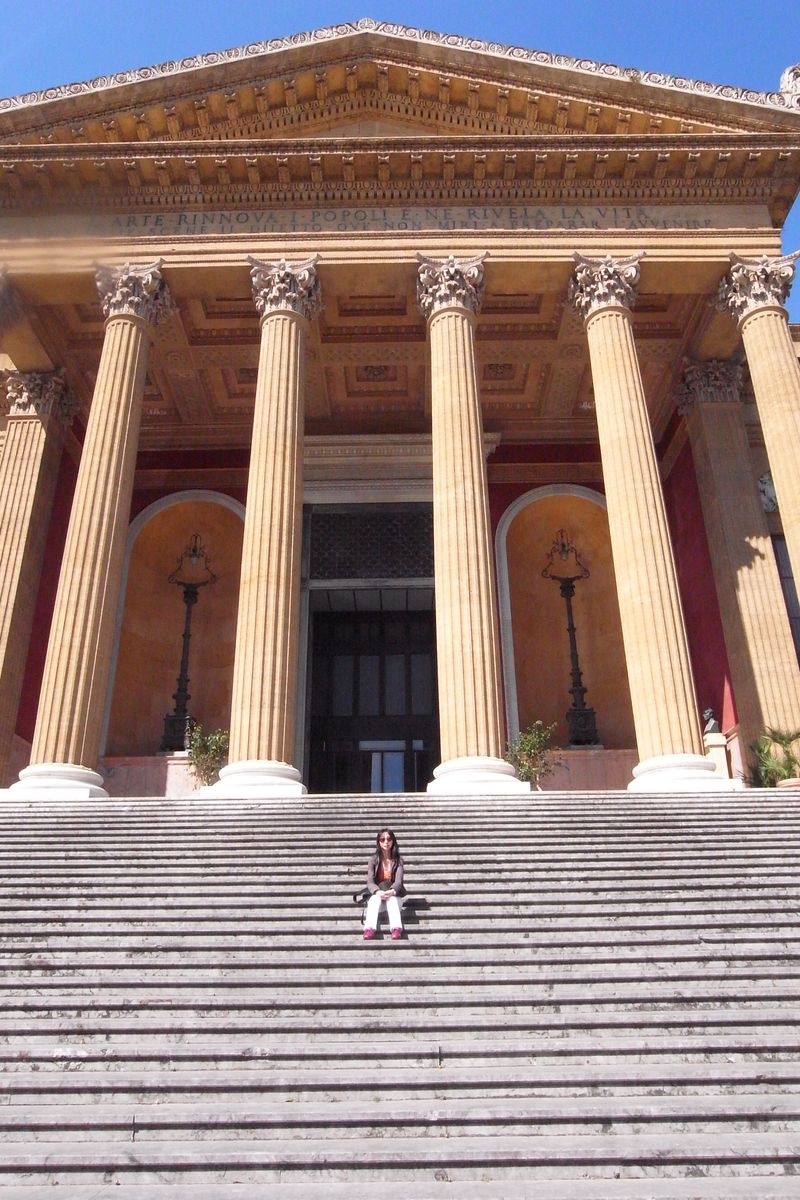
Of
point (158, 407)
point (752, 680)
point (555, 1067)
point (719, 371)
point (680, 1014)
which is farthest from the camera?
point (158, 407)

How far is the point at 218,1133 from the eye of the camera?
570cm

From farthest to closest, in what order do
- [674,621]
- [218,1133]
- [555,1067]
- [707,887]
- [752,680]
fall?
[752,680] < [674,621] < [707,887] < [555,1067] < [218,1133]

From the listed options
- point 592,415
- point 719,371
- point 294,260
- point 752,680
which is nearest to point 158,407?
point 294,260

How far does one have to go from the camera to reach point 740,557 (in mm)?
18484

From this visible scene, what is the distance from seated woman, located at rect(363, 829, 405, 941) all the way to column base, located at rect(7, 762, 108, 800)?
6.54m

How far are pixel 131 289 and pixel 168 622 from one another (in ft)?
29.8

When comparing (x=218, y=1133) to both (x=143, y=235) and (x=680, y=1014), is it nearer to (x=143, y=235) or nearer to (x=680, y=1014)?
(x=680, y=1014)

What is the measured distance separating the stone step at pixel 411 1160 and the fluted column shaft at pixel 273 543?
26.2 feet

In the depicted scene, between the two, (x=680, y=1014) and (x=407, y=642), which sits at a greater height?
(x=407, y=642)

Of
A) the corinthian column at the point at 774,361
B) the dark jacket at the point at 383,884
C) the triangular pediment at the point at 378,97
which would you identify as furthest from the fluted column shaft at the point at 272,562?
the corinthian column at the point at 774,361

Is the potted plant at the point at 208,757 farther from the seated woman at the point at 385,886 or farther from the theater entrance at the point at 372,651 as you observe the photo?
the seated woman at the point at 385,886

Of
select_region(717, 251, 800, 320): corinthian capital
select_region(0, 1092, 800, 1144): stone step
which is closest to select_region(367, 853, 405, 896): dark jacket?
select_region(0, 1092, 800, 1144): stone step

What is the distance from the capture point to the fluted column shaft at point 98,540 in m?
14.1

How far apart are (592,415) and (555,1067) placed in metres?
19.3
